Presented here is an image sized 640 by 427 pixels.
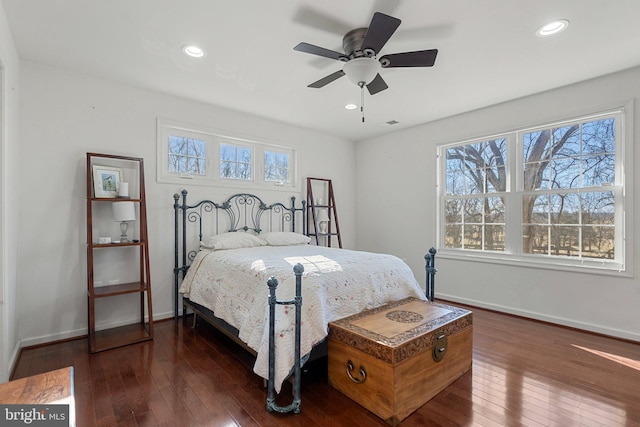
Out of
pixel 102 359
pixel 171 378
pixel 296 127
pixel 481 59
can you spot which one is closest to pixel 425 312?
pixel 171 378

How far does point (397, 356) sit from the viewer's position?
1.85 m

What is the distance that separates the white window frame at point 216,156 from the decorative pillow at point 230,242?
77 cm

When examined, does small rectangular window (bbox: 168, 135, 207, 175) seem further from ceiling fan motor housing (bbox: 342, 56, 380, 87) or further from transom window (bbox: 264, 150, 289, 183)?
ceiling fan motor housing (bbox: 342, 56, 380, 87)

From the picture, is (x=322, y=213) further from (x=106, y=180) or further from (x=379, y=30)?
(x=379, y=30)

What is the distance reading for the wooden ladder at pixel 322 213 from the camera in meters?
4.98

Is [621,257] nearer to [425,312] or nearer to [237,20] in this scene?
[425,312]

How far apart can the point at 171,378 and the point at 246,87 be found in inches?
112

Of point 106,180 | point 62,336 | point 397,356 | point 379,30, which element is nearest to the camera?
point 397,356

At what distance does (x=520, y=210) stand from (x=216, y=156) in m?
3.88

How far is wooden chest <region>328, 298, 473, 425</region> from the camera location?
1874 millimetres

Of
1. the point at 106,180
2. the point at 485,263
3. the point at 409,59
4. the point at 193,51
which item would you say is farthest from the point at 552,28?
the point at 106,180

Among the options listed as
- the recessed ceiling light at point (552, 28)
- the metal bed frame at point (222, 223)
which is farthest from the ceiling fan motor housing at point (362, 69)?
the metal bed frame at point (222, 223)

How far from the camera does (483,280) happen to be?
414 cm

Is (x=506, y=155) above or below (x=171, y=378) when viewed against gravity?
above
